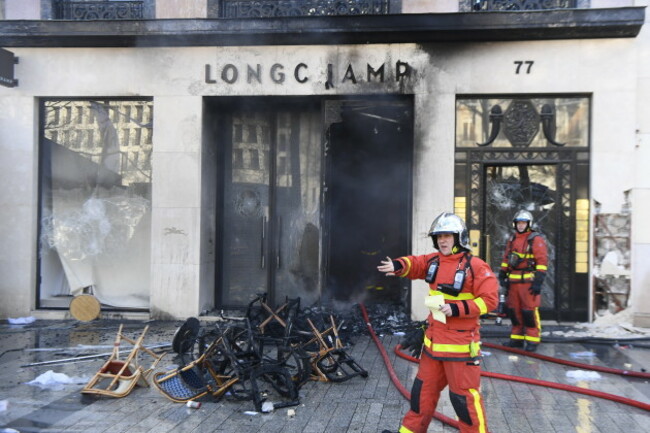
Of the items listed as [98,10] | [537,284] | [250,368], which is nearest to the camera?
[250,368]

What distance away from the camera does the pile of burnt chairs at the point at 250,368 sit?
5781mm

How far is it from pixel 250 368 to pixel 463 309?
99.5 inches

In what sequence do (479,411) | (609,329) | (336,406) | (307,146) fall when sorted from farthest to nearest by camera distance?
(307,146), (609,329), (336,406), (479,411)

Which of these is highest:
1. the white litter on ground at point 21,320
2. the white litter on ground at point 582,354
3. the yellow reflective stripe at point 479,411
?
the yellow reflective stripe at point 479,411

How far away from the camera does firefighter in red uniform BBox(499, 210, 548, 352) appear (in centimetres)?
797

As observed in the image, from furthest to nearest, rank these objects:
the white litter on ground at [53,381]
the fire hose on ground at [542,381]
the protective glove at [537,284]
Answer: the protective glove at [537,284], the white litter on ground at [53,381], the fire hose on ground at [542,381]

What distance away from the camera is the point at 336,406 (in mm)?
5699

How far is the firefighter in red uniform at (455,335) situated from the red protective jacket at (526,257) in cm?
376

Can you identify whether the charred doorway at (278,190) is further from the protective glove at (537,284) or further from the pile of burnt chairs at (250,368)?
the pile of burnt chairs at (250,368)

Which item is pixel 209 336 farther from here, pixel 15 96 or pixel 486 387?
pixel 15 96

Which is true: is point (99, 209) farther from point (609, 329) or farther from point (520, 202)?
point (609, 329)

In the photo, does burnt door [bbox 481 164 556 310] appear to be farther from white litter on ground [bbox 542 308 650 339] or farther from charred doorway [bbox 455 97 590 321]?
white litter on ground [bbox 542 308 650 339]

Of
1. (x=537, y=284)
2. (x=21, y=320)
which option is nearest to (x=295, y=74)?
(x=537, y=284)

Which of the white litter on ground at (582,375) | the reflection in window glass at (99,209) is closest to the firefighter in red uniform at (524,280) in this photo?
the white litter on ground at (582,375)
